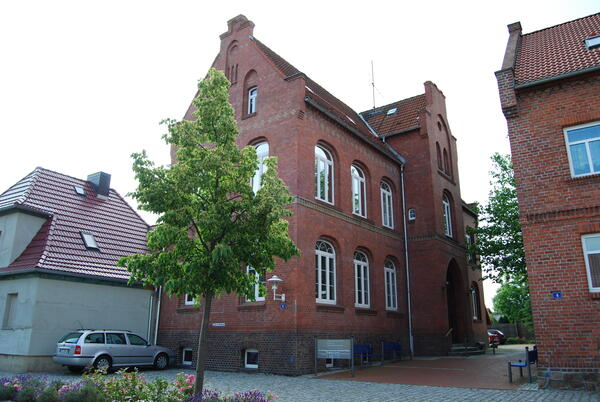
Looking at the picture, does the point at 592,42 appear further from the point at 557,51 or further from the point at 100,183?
the point at 100,183

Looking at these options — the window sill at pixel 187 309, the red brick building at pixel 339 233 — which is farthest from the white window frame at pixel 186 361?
the window sill at pixel 187 309

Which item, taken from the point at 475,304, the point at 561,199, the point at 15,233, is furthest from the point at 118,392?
the point at 475,304

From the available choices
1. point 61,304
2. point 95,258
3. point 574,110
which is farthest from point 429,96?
point 61,304

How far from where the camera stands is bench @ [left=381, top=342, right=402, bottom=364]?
1922cm

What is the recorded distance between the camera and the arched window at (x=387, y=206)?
22.6m

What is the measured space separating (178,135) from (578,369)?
10751mm

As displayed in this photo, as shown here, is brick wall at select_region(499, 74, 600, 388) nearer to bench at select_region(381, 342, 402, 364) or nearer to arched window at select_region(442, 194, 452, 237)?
bench at select_region(381, 342, 402, 364)

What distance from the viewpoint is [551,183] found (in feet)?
42.0

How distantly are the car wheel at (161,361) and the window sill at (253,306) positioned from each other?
12.2ft

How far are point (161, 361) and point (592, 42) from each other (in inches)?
707

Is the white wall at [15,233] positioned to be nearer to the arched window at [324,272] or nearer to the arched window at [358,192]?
the arched window at [324,272]

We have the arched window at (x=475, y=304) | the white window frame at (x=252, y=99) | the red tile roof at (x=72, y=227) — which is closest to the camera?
the red tile roof at (x=72, y=227)

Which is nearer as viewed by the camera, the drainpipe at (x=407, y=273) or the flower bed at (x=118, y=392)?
the flower bed at (x=118, y=392)

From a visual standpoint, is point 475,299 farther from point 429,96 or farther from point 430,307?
point 429,96
